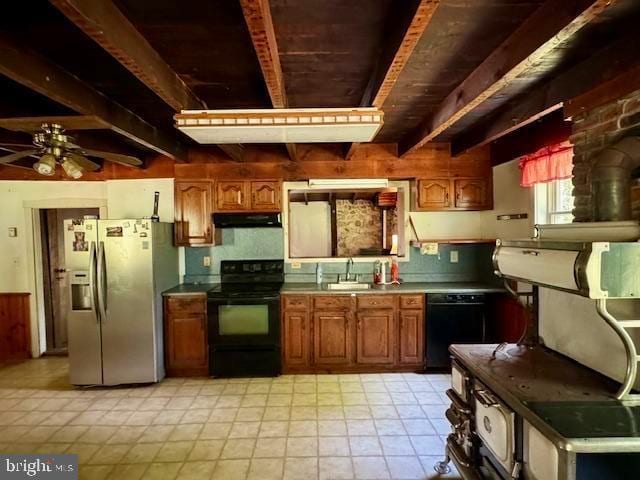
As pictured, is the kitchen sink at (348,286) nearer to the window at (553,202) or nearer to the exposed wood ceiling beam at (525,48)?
the window at (553,202)

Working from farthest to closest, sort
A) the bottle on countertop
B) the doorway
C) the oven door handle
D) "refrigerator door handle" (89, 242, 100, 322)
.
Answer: the doorway < the bottle on countertop < "refrigerator door handle" (89, 242, 100, 322) < the oven door handle

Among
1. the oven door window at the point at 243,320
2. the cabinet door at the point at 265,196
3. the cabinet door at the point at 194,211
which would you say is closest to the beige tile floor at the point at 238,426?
the oven door window at the point at 243,320

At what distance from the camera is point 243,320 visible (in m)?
3.76

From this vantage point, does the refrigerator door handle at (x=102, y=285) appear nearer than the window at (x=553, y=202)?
No

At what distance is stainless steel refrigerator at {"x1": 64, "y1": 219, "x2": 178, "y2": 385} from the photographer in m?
3.52

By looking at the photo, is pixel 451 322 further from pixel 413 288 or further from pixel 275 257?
pixel 275 257

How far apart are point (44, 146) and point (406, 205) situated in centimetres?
349

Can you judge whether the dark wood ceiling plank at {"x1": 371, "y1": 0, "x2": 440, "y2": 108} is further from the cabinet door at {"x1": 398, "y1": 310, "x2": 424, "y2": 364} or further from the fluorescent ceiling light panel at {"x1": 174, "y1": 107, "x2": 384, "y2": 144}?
the cabinet door at {"x1": 398, "y1": 310, "x2": 424, "y2": 364}

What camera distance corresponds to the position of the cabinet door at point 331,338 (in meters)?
3.82

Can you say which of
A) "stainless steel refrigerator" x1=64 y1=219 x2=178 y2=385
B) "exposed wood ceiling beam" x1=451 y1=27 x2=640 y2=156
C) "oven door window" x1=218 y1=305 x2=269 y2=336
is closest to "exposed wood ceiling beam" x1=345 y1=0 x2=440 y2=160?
"exposed wood ceiling beam" x1=451 y1=27 x2=640 y2=156

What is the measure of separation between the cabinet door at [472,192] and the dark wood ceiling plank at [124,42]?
304cm

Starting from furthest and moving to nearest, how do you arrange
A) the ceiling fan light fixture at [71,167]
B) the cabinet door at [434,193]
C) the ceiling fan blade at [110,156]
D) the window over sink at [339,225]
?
the window over sink at [339,225] → the cabinet door at [434,193] → the ceiling fan blade at [110,156] → the ceiling fan light fixture at [71,167]

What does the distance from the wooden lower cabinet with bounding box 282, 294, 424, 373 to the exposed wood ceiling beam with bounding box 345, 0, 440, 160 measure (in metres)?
2.13

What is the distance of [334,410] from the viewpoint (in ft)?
10.1
